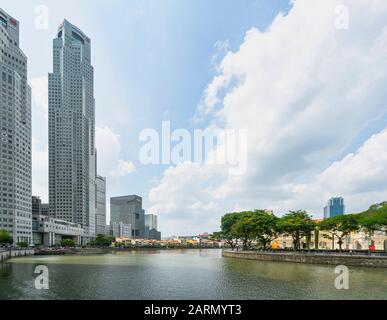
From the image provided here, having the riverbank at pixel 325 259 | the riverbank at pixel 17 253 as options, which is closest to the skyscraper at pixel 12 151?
the riverbank at pixel 17 253

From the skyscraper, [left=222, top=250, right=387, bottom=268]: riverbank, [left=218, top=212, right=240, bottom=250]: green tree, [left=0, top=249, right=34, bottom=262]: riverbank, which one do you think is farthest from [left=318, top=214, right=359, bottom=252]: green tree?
the skyscraper

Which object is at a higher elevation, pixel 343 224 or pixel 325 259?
pixel 343 224

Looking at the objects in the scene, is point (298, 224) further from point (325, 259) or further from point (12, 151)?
point (12, 151)

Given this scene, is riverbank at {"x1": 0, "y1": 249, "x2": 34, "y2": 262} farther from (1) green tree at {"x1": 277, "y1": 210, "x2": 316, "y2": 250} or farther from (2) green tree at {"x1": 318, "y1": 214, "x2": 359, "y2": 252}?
(2) green tree at {"x1": 318, "y1": 214, "x2": 359, "y2": 252}

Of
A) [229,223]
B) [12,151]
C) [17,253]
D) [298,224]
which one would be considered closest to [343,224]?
[298,224]

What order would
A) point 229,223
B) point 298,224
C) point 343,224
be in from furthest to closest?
point 229,223, point 298,224, point 343,224

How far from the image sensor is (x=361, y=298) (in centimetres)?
3300

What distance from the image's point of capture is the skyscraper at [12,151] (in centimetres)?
17662

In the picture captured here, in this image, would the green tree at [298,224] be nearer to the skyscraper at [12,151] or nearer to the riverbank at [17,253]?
the riverbank at [17,253]

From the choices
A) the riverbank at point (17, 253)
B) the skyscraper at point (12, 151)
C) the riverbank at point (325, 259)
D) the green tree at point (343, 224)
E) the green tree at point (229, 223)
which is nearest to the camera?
the riverbank at point (325, 259)

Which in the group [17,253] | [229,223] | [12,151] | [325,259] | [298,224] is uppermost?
[12,151]

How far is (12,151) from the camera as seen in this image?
184625 mm
